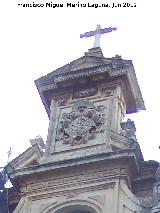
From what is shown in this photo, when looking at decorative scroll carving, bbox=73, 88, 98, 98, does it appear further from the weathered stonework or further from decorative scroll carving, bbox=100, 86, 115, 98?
decorative scroll carving, bbox=100, 86, 115, 98

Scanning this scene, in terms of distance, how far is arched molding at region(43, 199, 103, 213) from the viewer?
73.1 ft

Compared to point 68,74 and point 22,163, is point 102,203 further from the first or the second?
point 68,74

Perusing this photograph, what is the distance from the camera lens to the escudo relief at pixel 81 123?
24.4 m

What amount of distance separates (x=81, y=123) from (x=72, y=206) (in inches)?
125

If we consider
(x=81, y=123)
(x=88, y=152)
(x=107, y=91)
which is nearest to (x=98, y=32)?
(x=107, y=91)

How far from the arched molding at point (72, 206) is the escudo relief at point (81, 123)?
224 centimetres

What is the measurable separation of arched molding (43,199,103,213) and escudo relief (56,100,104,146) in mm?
2239

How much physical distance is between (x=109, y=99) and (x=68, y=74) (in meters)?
1.55

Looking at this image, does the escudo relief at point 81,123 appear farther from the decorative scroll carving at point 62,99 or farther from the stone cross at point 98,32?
the stone cross at point 98,32

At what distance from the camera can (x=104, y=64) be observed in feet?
84.6

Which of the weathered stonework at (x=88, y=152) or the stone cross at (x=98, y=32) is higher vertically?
the stone cross at (x=98, y=32)

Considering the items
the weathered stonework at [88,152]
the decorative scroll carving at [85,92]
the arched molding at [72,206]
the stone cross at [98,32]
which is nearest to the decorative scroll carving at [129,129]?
the weathered stonework at [88,152]

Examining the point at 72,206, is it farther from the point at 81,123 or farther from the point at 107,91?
the point at 107,91

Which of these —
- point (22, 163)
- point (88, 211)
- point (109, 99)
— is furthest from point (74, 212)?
point (109, 99)
